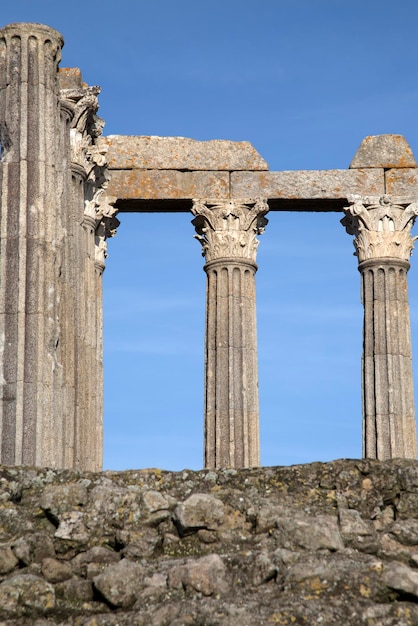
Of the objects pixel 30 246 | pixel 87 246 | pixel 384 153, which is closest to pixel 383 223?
pixel 384 153

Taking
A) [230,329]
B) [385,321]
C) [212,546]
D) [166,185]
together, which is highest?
[166,185]

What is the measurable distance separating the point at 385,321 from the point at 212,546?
20169mm

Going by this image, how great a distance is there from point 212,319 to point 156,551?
19.7m

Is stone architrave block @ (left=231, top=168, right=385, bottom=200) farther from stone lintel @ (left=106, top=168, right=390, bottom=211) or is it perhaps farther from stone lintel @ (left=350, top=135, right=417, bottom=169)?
stone lintel @ (left=350, top=135, right=417, bottom=169)

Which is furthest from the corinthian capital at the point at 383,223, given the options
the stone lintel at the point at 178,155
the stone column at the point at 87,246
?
the stone column at the point at 87,246

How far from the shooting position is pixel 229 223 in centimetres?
3694

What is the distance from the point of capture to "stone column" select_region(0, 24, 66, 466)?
2186cm

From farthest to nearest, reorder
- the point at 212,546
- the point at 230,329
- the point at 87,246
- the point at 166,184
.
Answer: the point at 166,184 < the point at 230,329 < the point at 87,246 < the point at 212,546

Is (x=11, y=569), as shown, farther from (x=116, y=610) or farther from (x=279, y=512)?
(x=279, y=512)

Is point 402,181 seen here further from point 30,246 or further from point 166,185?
point 30,246

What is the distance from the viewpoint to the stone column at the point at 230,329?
3503cm

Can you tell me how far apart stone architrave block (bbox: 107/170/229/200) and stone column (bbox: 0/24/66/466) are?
497 inches

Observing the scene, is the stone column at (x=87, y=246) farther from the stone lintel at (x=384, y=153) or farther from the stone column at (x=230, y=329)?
the stone lintel at (x=384, y=153)

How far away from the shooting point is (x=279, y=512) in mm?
17312
